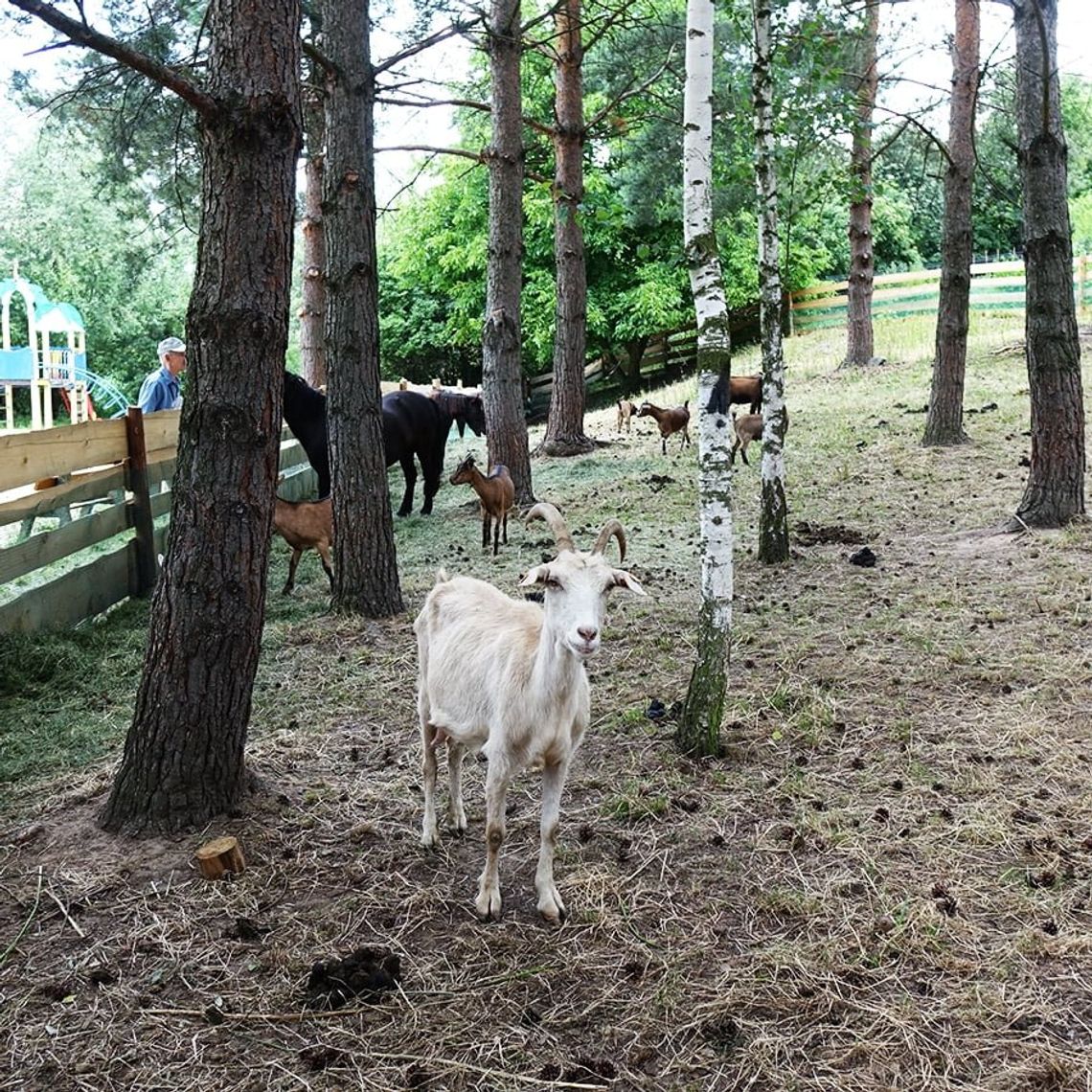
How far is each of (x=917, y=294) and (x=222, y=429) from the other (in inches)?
1174

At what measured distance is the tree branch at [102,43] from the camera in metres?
3.29

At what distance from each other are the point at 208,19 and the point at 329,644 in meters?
3.93

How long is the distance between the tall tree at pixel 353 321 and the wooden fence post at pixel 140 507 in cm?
210

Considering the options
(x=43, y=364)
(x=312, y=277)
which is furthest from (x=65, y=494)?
(x=43, y=364)

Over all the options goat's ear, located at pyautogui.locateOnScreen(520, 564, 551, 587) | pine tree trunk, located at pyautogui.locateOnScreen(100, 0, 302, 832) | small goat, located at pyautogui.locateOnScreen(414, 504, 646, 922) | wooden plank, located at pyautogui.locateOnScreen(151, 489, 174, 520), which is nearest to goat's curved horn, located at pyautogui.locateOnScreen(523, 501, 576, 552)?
small goat, located at pyautogui.locateOnScreen(414, 504, 646, 922)

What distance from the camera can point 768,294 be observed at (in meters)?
7.39

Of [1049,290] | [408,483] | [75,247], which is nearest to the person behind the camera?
[1049,290]

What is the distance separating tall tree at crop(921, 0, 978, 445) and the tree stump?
10.9 metres

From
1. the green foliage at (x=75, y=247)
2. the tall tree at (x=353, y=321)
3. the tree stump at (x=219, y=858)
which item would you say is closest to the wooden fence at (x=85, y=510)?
the tall tree at (x=353, y=321)

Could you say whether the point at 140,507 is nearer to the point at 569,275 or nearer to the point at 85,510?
the point at 85,510

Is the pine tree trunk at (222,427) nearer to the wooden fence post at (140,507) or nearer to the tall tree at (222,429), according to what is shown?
the tall tree at (222,429)

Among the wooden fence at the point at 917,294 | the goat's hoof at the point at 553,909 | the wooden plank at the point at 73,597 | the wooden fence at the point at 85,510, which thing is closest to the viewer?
the goat's hoof at the point at 553,909

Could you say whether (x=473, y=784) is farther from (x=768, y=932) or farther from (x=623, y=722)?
(x=768, y=932)

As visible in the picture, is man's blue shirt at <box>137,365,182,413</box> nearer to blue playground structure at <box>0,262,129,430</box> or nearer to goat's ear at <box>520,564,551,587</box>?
goat's ear at <box>520,564,551,587</box>
